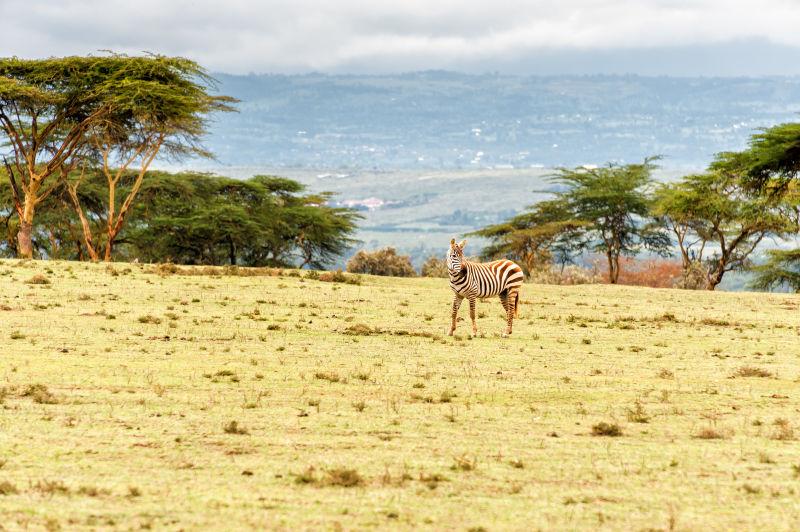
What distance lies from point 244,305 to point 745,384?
14989mm

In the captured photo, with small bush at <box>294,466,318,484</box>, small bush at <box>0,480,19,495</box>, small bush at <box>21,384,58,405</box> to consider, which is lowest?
small bush at <box>0,480,19,495</box>

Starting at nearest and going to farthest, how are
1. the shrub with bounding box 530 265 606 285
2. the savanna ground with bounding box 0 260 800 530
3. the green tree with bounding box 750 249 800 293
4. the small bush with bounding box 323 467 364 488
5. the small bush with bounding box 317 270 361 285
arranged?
1. the savanna ground with bounding box 0 260 800 530
2. the small bush with bounding box 323 467 364 488
3. the small bush with bounding box 317 270 361 285
4. the shrub with bounding box 530 265 606 285
5. the green tree with bounding box 750 249 800 293

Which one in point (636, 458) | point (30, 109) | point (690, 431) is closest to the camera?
point (636, 458)

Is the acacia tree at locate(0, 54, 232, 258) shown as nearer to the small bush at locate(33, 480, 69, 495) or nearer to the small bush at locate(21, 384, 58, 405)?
the small bush at locate(21, 384, 58, 405)

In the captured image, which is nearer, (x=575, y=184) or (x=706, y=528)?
(x=706, y=528)

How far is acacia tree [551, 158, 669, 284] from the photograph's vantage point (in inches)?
2707

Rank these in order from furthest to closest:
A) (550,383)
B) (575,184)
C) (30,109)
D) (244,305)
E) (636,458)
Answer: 1. (575,184)
2. (30,109)
3. (244,305)
4. (550,383)
5. (636,458)

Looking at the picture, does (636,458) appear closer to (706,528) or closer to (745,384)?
(706,528)

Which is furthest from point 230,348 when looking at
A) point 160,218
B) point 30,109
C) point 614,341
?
point 160,218

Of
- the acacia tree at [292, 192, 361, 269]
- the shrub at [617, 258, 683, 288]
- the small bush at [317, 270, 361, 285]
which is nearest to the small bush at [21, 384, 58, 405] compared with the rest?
the small bush at [317, 270, 361, 285]

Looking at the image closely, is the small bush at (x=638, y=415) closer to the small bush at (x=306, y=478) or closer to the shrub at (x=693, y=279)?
the small bush at (x=306, y=478)

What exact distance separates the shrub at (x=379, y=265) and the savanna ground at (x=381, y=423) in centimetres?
3886

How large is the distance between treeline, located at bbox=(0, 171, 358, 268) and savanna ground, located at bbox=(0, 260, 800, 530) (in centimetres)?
3877

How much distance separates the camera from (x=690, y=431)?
13539 millimetres
